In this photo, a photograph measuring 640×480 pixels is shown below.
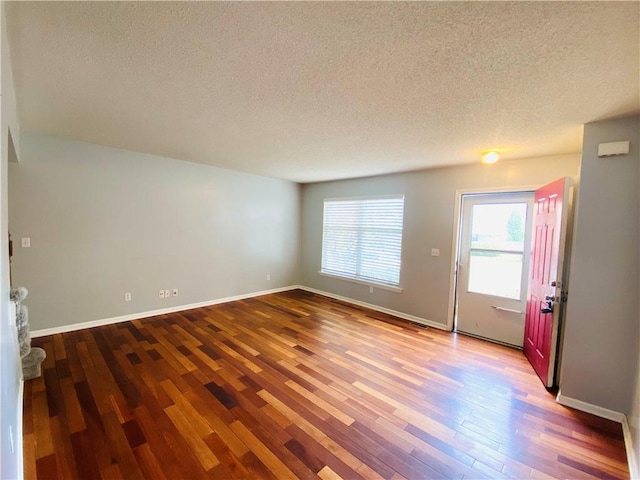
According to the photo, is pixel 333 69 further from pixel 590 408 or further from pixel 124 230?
pixel 124 230

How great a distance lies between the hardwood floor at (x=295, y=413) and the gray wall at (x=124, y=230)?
67cm

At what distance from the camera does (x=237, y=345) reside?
3209mm

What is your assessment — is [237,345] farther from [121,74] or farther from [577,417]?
[577,417]

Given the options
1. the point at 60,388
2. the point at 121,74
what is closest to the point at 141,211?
the point at 60,388

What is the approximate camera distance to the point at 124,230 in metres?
3.81

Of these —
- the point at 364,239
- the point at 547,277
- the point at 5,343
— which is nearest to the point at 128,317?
the point at 5,343

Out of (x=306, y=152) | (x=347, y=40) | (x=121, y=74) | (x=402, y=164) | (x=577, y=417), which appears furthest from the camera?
(x=402, y=164)

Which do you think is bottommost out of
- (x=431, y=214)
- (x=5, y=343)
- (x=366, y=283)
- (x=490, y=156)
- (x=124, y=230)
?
(x=366, y=283)

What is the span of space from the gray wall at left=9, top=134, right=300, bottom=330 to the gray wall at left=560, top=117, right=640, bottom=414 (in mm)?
4581

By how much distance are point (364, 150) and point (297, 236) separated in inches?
127

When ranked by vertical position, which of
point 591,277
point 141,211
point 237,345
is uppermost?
point 141,211

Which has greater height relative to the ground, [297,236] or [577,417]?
[297,236]

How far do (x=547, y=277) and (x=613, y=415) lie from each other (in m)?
1.14

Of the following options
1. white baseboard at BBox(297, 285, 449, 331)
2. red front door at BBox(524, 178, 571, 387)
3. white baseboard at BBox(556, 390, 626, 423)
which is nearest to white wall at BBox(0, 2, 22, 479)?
white baseboard at BBox(556, 390, 626, 423)
